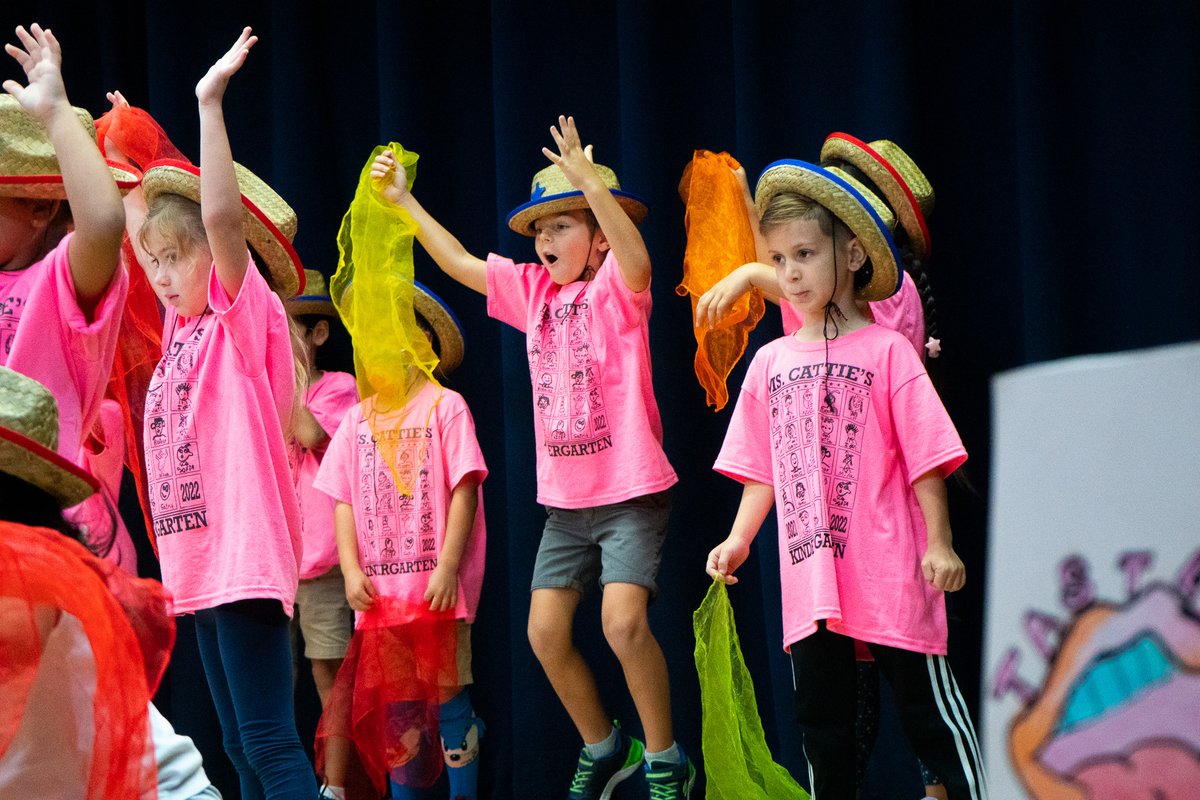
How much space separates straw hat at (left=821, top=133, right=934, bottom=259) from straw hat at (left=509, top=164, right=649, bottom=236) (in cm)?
51

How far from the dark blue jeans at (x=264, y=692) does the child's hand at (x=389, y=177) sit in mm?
1123

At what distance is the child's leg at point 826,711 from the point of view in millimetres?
2365

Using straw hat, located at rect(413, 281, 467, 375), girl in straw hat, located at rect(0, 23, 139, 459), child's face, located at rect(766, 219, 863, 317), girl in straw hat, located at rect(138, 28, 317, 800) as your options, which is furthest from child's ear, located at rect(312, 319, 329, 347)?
child's face, located at rect(766, 219, 863, 317)

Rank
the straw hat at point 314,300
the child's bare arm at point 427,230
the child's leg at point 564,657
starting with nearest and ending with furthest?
the child's leg at point 564,657 → the child's bare arm at point 427,230 → the straw hat at point 314,300

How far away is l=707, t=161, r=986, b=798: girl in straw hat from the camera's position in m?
2.33

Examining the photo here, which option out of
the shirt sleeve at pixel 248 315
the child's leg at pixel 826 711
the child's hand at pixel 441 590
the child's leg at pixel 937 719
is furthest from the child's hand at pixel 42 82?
the child's leg at pixel 937 719

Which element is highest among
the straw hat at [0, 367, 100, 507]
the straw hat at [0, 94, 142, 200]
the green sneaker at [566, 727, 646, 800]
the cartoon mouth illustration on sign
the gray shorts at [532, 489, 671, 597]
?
the straw hat at [0, 94, 142, 200]

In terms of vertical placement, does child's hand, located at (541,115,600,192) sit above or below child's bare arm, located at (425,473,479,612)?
above

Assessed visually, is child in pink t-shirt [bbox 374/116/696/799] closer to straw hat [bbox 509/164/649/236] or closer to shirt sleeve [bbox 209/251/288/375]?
straw hat [bbox 509/164/649/236]

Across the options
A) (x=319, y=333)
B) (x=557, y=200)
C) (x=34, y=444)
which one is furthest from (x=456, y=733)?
(x=34, y=444)

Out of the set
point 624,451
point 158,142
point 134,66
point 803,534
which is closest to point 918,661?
point 803,534

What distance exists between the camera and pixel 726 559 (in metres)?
2.43

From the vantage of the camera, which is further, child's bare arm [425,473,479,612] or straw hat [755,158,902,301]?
child's bare arm [425,473,479,612]

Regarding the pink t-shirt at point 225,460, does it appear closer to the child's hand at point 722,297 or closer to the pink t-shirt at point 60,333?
the pink t-shirt at point 60,333
